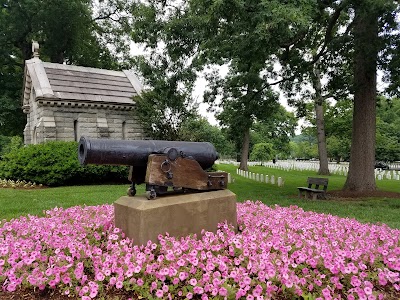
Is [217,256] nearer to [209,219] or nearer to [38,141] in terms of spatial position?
[209,219]

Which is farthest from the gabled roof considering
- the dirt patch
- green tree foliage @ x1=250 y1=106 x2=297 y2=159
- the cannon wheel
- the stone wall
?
green tree foliage @ x1=250 y1=106 x2=297 y2=159

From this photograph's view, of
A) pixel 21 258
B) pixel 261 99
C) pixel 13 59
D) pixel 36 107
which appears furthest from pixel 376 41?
pixel 13 59

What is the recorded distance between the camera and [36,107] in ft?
63.8

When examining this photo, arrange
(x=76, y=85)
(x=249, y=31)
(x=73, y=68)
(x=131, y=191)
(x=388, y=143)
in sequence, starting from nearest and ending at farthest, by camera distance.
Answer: (x=131, y=191) → (x=249, y=31) → (x=76, y=85) → (x=73, y=68) → (x=388, y=143)

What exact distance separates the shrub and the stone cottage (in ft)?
5.45

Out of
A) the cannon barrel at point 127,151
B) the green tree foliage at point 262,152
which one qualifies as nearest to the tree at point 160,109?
the cannon barrel at point 127,151

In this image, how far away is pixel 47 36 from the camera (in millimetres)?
28312

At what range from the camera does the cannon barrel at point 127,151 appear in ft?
15.0

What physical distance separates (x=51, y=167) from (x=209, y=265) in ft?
45.7

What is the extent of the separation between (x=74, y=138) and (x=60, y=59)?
1390cm

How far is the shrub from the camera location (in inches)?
630

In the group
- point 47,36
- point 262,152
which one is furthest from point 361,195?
point 262,152

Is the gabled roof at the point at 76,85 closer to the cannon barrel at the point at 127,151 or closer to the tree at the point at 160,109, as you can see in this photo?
the tree at the point at 160,109

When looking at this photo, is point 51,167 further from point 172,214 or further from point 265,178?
point 172,214
